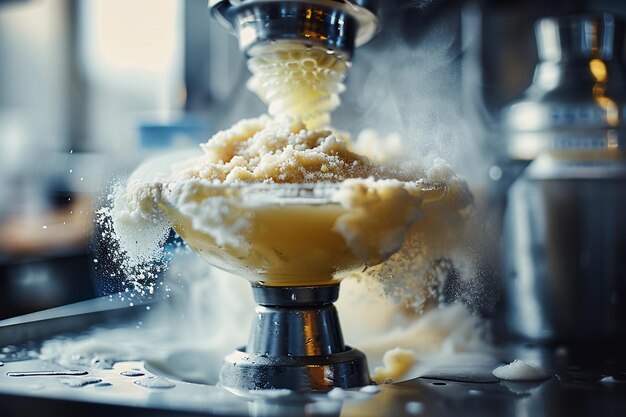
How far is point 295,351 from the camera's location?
598mm

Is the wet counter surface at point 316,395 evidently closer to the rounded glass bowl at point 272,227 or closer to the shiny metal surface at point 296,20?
the rounded glass bowl at point 272,227

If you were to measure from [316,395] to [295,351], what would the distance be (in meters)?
0.07

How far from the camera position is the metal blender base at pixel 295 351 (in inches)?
23.0

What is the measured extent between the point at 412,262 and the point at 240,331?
0.94 feet

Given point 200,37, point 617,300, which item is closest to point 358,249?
point 617,300

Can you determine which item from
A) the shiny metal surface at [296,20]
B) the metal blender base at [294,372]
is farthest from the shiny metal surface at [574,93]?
the metal blender base at [294,372]

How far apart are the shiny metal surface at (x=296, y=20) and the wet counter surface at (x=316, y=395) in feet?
1.07

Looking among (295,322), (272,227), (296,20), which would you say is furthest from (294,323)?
(296,20)

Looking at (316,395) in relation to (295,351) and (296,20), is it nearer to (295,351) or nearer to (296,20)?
(295,351)

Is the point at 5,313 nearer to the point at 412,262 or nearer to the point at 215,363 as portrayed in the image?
the point at 215,363

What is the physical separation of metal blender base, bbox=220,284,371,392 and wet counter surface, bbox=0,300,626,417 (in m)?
0.04

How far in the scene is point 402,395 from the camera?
1.77ft

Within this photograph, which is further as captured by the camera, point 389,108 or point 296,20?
point 389,108

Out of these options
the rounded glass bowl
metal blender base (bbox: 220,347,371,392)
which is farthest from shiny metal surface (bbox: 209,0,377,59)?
metal blender base (bbox: 220,347,371,392)
